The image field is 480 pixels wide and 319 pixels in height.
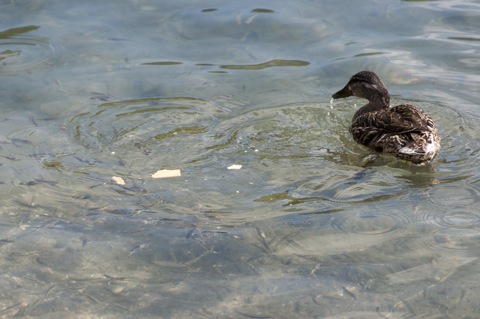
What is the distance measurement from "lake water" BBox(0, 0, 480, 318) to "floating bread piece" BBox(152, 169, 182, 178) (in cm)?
5

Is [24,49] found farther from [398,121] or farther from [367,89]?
[398,121]

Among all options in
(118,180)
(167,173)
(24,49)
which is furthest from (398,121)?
(24,49)

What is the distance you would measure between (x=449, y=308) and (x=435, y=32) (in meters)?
6.26

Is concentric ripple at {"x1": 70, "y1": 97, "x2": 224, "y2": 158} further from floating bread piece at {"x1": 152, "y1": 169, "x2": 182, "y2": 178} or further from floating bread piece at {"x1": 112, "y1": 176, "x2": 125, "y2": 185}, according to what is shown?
floating bread piece at {"x1": 112, "y1": 176, "x2": 125, "y2": 185}

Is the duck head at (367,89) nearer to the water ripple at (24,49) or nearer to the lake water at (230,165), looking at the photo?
the lake water at (230,165)

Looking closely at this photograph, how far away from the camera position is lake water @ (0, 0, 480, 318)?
18.2 feet

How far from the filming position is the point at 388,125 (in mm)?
8297

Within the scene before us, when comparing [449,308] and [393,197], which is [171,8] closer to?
[393,197]

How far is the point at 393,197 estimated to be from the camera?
6906 mm

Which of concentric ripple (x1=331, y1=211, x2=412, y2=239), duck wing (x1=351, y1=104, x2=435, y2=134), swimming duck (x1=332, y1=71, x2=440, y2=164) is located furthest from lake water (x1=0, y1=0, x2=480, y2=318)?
duck wing (x1=351, y1=104, x2=435, y2=134)

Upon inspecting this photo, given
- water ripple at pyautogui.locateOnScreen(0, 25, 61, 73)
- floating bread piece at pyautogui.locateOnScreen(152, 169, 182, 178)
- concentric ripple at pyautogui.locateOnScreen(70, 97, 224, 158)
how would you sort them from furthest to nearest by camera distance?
water ripple at pyautogui.locateOnScreen(0, 25, 61, 73)
concentric ripple at pyautogui.locateOnScreen(70, 97, 224, 158)
floating bread piece at pyautogui.locateOnScreen(152, 169, 182, 178)

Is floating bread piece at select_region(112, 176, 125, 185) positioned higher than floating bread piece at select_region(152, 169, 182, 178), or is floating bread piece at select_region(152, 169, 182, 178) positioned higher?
floating bread piece at select_region(112, 176, 125, 185)

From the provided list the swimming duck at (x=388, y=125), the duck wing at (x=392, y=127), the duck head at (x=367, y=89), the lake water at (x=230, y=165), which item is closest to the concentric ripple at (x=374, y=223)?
the lake water at (x=230, y=165)

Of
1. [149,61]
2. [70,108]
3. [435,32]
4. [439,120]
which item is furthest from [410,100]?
[70,108]
